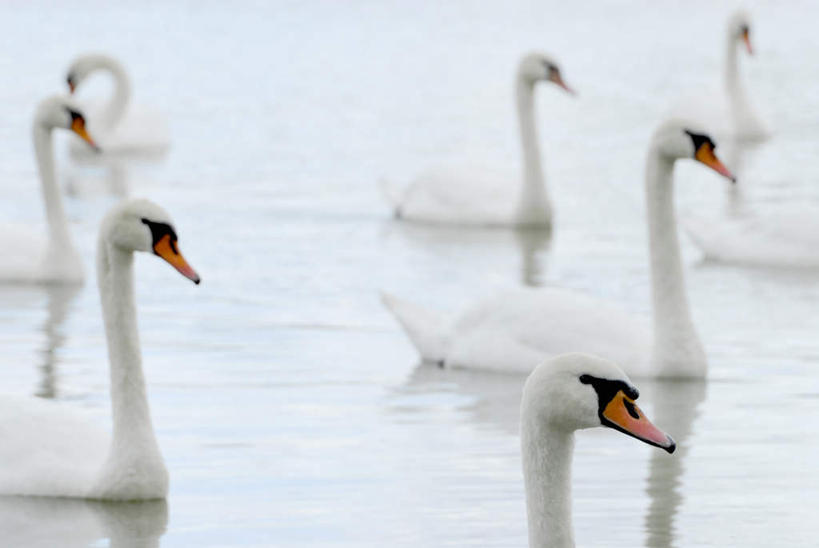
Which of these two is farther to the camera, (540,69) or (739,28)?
(739,28)

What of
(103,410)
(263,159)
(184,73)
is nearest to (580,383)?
(103,410)

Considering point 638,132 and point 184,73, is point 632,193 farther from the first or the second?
point 184,73

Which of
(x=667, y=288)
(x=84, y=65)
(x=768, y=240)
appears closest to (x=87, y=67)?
(x=84, y=65)

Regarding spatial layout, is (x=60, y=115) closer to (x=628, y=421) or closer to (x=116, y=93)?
(x=628, y=421)

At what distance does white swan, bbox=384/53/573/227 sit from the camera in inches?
657

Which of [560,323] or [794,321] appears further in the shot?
[794,321]

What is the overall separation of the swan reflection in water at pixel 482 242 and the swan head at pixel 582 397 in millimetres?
8433

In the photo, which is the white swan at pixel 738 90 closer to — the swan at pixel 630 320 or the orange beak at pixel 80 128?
the orange beak at pixel 80 128

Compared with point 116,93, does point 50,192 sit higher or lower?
higher

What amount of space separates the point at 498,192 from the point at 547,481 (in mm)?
11237

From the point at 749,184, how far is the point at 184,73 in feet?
48.1

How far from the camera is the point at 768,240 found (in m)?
14.5

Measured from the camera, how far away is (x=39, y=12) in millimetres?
50188

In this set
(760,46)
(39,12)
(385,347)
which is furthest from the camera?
(39,12)
